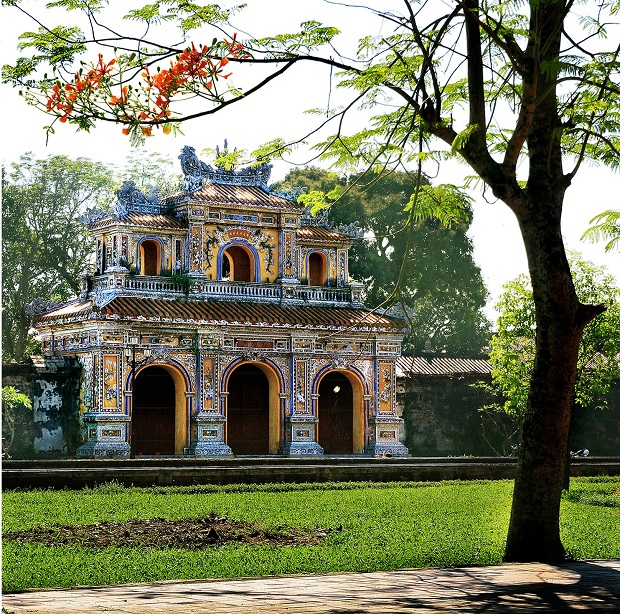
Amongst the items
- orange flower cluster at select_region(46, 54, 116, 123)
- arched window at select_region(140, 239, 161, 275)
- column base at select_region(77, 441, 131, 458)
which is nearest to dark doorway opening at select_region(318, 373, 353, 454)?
arched window at select_region(140, 239, 161, 275)

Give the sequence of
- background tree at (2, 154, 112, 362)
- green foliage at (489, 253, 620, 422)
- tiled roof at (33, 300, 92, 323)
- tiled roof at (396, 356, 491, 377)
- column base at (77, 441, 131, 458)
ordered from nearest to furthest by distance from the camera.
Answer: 1. green foliage at (489, 253, 620, 422)
2. column base at (77, 441, 131, 458)
3. tiled roof at (33, 300, 92, 323)
4. tiled roof at (396, 356, 491, 377)
5. background tree at (2, 154, 112, 362)

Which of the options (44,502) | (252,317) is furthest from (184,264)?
(44,502)

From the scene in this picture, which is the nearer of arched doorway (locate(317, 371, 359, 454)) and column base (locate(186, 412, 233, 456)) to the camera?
column base (locate(186, 412, 233, 456))

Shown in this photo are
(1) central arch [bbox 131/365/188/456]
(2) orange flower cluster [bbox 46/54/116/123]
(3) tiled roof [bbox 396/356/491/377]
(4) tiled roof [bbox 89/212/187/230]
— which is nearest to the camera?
(2) orange flower cluster [bbox 46/54/116/123]

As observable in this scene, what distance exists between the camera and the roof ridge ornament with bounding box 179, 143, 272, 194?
95.2 feet

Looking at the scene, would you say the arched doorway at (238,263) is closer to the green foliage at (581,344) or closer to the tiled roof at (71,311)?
the tiled roof at (71,311)

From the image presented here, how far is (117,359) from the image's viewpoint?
1041 inches

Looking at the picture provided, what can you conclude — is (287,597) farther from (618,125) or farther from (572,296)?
(618,125)

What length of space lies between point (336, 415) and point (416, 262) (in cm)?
1251

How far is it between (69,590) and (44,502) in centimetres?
816

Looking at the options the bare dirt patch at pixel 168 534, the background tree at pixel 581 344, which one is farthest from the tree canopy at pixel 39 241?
the bare dirt patch at pixel 168 534

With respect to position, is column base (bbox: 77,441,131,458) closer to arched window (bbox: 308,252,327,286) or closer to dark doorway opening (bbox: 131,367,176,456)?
dark doorway opening (bbox: 131,367,176,456)

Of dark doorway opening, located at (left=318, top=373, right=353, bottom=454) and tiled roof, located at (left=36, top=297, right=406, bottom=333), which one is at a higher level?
tiled roof, located at (left=36, top=297, right=406, bottom=333)

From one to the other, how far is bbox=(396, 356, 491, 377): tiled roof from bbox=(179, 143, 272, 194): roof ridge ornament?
6909 mm
